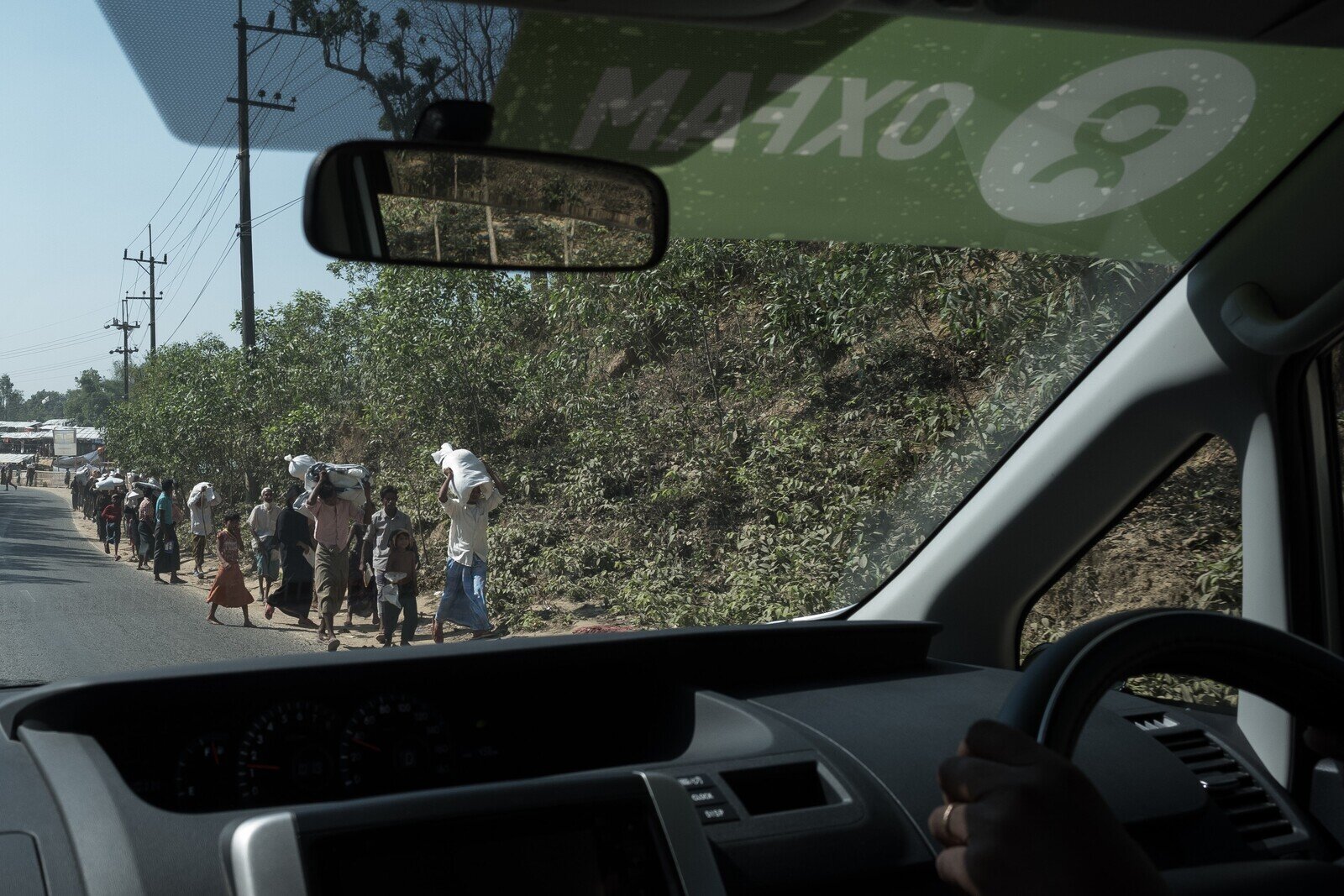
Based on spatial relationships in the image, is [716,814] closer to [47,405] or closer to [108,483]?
[47,405]

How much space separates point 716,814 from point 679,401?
28.7ft

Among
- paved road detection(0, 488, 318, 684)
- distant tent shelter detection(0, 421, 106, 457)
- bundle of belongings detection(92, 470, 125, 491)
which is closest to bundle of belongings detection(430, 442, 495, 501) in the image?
paved road detection(0, 488, 318, 684)

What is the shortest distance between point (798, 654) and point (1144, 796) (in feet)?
2.86

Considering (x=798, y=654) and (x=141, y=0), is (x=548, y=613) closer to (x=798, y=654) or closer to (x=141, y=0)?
(x=798, y=654)

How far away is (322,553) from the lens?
8.70 m

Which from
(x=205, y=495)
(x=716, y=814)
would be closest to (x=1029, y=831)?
(x=716, y=814)

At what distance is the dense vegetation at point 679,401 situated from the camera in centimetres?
543

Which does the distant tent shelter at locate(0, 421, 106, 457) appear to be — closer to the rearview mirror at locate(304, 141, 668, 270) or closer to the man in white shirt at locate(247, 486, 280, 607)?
the man in white shirt at locate(247, 486, 280, 607)

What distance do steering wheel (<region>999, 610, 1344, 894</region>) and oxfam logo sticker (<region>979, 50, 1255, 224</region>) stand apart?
1.72 metres

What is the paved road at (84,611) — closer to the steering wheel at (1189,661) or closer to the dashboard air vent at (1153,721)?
the dashboard air vent at (1153,721)

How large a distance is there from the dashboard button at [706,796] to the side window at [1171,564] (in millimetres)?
1101

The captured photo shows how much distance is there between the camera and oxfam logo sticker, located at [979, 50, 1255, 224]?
275cm

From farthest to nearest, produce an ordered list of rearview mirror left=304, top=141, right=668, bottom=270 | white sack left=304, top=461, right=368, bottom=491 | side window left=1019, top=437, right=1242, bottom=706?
white sack left=304, top=461, right=368, bottom=491, side window left=1019, top=437, right=1242, bottom=706, rearview mirror left=304, top=141, right=668, bottom=270

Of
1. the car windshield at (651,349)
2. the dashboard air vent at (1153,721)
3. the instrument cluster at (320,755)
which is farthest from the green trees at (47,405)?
the dashboard air vent at (1153,721)
